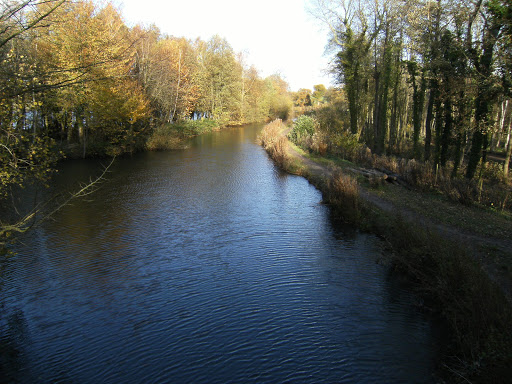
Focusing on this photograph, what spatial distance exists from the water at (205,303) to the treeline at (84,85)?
2.42 m

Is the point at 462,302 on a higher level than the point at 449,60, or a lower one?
lower

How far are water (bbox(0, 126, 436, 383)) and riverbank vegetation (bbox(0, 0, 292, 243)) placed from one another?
6.54 ft

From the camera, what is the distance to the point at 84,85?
15.6m

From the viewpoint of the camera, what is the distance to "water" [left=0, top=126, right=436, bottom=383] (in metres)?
5.64

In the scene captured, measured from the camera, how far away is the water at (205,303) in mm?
5641

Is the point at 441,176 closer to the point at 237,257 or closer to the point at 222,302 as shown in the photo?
the point at 237,257

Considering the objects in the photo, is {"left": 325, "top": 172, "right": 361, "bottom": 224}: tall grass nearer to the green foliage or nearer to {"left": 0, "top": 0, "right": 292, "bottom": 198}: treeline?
{"left": 0, "top": 0, "right": 292, "bottom": 198}: treeline

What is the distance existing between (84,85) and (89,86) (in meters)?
7.80

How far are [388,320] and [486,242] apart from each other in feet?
12.3

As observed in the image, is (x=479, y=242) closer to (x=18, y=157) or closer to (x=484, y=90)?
(x=484, y=90)

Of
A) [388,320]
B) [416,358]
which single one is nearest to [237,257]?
[388,320]

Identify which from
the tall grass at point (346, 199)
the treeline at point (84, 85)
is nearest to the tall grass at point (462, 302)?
the tall grass at point (346, 199)

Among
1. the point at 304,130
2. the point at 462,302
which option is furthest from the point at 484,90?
the point at 304,130

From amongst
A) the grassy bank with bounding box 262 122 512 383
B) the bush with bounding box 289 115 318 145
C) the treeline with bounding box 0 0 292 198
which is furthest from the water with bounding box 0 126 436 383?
the bush with bounding box 289 115 318 145
